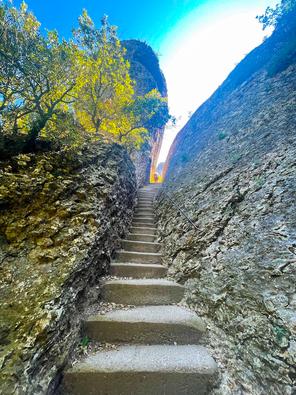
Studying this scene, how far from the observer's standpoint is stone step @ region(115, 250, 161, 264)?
3.35m

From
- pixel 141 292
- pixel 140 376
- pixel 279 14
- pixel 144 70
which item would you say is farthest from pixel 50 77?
pixel 144 70

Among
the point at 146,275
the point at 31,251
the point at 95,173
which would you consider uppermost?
the point at 95,173

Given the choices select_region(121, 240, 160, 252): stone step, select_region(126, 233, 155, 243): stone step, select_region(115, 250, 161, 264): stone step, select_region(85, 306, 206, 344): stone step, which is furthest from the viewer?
select_region(126, 233, 155, 243): stone step

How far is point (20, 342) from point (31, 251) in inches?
37.5

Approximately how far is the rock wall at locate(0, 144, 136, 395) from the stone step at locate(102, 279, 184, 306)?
0.23 meters

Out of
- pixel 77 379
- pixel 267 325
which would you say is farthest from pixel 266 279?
pixel 77 379

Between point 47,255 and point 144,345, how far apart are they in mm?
1659

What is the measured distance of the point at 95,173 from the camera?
11.6 feet

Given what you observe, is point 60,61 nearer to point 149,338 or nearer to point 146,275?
point 146,275

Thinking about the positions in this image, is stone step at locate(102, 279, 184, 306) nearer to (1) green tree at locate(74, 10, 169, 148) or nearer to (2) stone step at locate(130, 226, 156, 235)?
(2) stone step at locate(130, 226, 156, 235)

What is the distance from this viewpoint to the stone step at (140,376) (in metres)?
1.58

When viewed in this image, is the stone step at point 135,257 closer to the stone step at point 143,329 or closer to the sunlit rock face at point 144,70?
the stone step at point 143,329

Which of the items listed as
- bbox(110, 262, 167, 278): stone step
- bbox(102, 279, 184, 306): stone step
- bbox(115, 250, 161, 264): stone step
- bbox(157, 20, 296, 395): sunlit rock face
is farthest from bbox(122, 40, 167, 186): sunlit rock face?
bbox(102, 279, 184, 306): stone step

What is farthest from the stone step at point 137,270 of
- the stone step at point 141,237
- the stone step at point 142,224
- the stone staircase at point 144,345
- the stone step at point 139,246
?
the stone step at point 142,224
